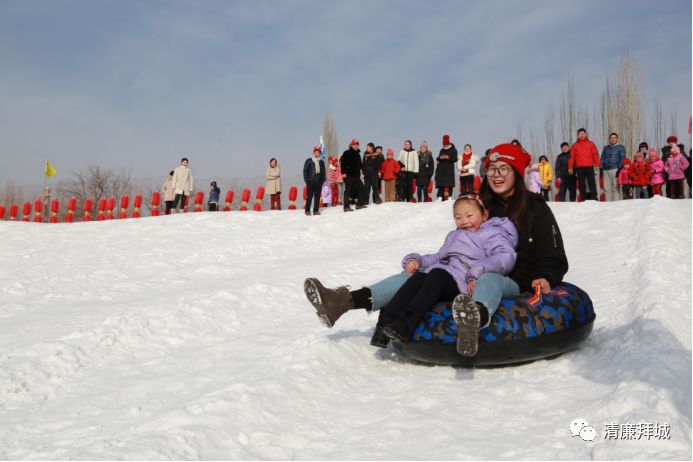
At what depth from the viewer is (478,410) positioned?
10.1 feet

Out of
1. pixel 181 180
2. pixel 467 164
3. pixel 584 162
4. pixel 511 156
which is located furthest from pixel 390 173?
pixel 511 156

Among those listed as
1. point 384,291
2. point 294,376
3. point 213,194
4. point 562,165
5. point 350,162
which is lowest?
point 294,376

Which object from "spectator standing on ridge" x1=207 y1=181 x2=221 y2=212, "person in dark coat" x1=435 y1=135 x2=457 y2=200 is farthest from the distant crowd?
"spectator standing on ridge" x1=207 y1=181 x2=221 y2=212

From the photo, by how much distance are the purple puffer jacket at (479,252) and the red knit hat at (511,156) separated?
47 cm

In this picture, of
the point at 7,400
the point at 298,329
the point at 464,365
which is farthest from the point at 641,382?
the point at 7,400

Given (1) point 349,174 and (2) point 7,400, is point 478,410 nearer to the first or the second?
(2) point 7,400

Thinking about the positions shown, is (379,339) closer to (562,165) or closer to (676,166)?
(562,165)

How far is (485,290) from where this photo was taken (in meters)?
3.64

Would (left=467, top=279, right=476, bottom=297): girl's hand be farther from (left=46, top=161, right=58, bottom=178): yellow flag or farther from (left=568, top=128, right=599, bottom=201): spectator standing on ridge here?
(left=46, top=161, right=58, bottom=178): yellow flag

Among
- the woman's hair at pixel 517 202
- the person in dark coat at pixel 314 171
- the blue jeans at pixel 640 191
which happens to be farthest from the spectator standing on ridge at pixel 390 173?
the woman's hair at pixel 517 202

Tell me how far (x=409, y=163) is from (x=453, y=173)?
1.41m

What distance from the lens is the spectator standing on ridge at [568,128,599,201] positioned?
13.0 meters

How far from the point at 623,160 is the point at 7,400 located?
14.1 metres

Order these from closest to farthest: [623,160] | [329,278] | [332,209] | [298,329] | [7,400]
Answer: [7,400] → [298,329] → [329,278] → [623,160] → [332,209]
